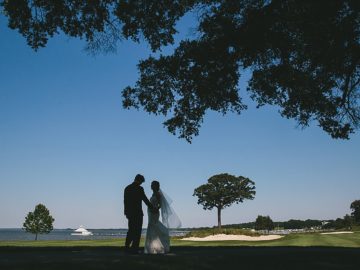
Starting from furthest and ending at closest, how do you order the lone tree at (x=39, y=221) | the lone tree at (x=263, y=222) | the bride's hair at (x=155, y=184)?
1. the lone tree at (x=263, y=222)
2. the lone tree at (x=39, y=221)
3. the bride's hair at (x=155, y=184)

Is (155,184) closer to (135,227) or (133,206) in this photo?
(133,206)

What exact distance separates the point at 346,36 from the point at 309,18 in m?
1.84

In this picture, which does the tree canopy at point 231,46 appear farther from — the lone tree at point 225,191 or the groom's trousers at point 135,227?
the lone tree at point 225,191

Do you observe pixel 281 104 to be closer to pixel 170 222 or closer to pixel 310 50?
pixel 310 50

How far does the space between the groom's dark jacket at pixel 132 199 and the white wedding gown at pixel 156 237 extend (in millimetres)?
915

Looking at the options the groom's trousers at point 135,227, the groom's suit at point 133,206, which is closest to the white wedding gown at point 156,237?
the groom's trousers at point 135,227

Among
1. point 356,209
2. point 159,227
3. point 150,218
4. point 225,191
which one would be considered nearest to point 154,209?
point 150,218

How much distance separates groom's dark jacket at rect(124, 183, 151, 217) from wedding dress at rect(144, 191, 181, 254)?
91 centimetres

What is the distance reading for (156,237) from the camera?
13.5 metres

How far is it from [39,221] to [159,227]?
277ft

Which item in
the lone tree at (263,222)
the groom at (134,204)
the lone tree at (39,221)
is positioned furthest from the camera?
the lone tree at (263,222)

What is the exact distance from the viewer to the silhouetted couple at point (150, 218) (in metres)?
12.8
